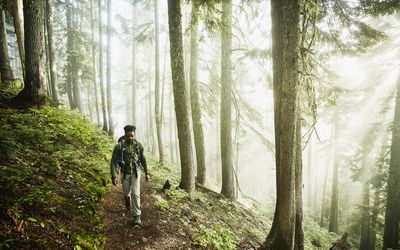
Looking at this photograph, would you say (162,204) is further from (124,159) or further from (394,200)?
(394,200)

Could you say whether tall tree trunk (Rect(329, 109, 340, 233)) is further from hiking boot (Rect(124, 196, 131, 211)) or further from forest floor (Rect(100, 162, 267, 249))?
hiking boot (Rect(124, 196, 131, 211))

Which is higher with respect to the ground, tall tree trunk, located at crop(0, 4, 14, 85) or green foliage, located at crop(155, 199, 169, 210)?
tall tree trunk, located at crop(0, 4, 14, 85)

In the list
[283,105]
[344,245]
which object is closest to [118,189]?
[283,105]

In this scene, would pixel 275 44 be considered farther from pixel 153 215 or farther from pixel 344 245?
pixel 344 245

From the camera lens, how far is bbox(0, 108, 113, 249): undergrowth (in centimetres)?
404

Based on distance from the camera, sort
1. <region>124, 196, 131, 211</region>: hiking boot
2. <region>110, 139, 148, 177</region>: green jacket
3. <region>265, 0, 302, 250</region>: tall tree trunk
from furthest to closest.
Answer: <region>124, 196, 131, 211</region>: hiking boot → <region>110, 139, 148, 177</region>: green jacket → <region>265, 0, 302, 250</region>: tall tree trunk

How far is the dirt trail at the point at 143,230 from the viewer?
17.6 feet

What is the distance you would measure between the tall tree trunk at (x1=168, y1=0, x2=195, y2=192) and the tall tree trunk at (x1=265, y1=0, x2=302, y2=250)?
3169mm

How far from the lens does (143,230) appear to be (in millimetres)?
5930

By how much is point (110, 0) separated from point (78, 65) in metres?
8.08

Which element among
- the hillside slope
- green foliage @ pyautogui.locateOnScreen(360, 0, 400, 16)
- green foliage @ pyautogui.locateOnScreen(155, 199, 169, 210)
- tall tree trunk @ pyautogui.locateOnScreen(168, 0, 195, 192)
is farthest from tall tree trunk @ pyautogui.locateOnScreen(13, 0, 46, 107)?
green foliage @ pyautogui.locateOnScreen(360, 0, 400, 16)

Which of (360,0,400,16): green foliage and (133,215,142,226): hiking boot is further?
(360,0,400,16): green foliage

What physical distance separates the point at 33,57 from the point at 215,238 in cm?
876

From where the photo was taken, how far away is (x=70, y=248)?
4.17 metres
